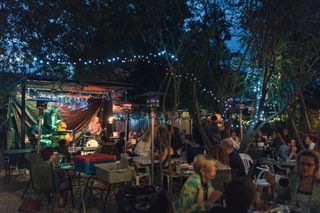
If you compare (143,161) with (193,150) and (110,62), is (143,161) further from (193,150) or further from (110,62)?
(110,62)

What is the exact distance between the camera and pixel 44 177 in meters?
5.14

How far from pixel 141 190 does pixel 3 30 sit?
3931mm

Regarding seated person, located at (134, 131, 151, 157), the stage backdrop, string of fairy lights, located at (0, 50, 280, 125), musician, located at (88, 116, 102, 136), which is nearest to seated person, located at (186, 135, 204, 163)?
string of fairy lights, located at (0, 50, 280, 125)

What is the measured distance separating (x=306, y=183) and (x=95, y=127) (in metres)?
10.5

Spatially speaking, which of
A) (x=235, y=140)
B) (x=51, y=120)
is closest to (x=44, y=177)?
(x=235, y=140)

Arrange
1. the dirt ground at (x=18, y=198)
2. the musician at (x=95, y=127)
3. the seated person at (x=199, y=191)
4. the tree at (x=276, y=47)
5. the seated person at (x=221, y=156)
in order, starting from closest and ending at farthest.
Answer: the seated person at (x=199, y=191) < the seated person at (x=221, y=156) < the dirt ground at (x=18, y=198) < the tree at (x=276, y=47) < the musician at (x=95, y=127)

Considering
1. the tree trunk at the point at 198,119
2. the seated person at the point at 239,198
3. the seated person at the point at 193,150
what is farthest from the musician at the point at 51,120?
the seated person at the point at 239,198

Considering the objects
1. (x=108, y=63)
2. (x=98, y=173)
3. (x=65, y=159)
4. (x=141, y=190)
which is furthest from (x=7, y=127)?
(x=141, y=190)

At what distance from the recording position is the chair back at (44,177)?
5.08m

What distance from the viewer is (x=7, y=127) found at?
1027cm

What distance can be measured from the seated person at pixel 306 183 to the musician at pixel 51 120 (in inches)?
368

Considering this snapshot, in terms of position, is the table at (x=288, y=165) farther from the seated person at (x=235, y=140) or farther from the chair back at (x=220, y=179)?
the chair back at (x=220, y=179)

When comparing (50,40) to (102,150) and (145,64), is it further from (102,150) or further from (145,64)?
(145,64)

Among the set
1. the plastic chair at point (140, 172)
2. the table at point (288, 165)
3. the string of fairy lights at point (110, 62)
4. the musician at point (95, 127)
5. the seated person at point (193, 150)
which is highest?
the string of fairy lights at point (110, 62)
